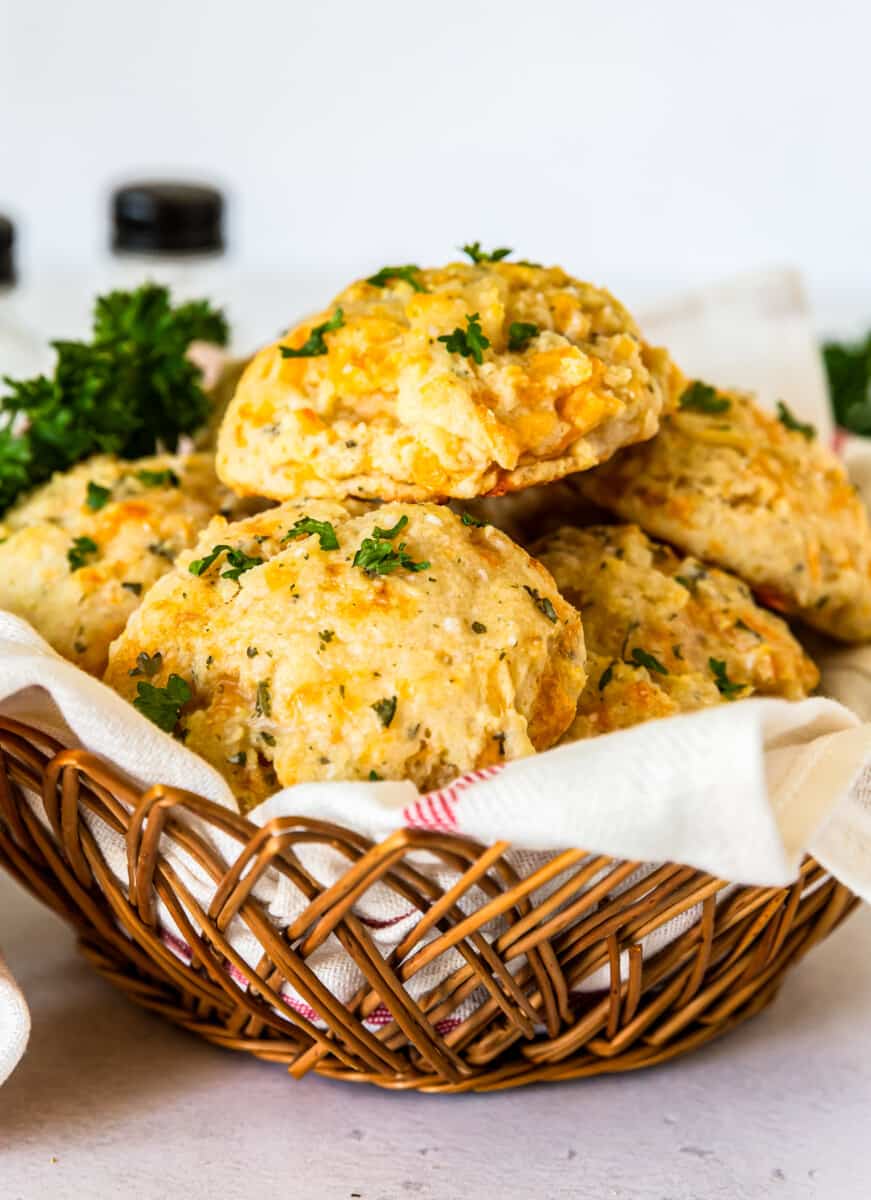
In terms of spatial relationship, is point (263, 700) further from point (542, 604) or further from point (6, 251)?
point (6, 251)

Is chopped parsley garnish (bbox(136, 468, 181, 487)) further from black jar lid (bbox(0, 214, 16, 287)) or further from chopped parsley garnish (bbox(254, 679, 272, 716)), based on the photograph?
black jar lid (bbox(0, 214, 16, 287))

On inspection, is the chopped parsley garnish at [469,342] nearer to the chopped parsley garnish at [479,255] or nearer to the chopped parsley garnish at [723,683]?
the chopped parsley garnish at [479,255]

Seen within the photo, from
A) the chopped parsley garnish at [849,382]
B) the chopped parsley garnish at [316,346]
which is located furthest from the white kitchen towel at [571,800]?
the chopped parsley garnish at [849,382]

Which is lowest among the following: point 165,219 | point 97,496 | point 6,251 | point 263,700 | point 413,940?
point 413,940

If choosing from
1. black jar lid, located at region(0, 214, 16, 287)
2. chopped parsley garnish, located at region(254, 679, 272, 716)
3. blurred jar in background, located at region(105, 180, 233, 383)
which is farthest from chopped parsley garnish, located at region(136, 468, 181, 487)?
black jar lid, located at region(0, 214, 16, 287)

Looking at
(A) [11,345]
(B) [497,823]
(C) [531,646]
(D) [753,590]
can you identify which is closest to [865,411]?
(D) [753,590]

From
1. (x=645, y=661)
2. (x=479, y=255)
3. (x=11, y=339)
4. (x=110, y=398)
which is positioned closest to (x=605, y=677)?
(x=645, y=661)
